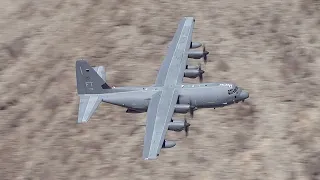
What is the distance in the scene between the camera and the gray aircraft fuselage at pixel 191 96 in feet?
167

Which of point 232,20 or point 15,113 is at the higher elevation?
point 232,20

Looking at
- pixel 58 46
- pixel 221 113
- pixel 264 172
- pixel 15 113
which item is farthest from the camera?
pixel 58 46

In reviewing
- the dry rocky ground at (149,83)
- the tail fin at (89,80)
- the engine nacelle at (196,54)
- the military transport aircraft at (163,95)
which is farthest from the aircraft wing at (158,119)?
the dry rocky ground at (149,83)

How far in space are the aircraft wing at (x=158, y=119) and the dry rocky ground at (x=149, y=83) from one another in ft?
19.8

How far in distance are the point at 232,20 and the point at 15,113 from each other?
24.4m

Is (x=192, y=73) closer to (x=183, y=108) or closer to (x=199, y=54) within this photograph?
(x=199, y=54)

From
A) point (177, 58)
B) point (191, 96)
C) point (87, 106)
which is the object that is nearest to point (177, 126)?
point (191, 96)

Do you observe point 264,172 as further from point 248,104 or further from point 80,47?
point 80,47

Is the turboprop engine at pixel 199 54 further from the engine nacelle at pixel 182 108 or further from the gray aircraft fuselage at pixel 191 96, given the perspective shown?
the engine nacelle at pixel 182 108

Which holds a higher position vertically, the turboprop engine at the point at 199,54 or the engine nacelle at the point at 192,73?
the turboprop engine at the point at 199,54

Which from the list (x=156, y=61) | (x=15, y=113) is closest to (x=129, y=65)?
(x=156, y=61)

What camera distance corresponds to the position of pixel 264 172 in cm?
5312

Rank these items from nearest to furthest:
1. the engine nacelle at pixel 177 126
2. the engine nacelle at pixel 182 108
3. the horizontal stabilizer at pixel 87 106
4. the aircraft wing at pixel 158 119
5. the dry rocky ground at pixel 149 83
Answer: the aircraft wing at pixel 158 119
the engine nacelle at pixel 177 126
the engine nacelle at pixel 182 108
the horizontal stabilizer at pixel 87 106
the dry rocky ground at pixel 149 83

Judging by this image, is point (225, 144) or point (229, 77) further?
point (229, 77)
